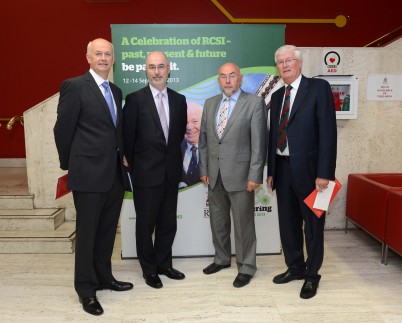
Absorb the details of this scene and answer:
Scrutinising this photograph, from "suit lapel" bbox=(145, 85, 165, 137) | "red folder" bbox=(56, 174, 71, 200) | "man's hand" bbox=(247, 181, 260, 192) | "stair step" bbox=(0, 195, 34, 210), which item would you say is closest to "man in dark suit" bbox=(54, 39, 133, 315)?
"red folder" bbox=(56, 174, 71, 200)

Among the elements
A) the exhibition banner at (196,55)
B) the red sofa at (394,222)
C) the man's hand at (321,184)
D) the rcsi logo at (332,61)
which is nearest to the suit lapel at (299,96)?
the man's hand at (321,184)

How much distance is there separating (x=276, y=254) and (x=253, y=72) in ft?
6.14

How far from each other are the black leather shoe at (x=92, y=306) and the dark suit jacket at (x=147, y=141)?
0.93 metres

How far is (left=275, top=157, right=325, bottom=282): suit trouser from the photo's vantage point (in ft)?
9.62

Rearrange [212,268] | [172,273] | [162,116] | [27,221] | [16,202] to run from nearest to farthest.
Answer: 1. [162,116]
2. [172,273]
3. [212,268]
4. [27,221]
5. [16,202]

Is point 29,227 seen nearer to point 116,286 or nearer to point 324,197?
point 116,286

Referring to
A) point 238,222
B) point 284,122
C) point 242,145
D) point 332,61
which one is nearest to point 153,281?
point 238,222

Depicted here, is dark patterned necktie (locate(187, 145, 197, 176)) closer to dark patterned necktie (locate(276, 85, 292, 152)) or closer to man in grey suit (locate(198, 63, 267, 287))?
man in grey suit (locate(198, 63, 267, 287))

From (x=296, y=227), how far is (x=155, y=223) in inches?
47.5

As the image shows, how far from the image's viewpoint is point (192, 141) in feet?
11.8

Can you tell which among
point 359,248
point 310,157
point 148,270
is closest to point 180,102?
point 310,157

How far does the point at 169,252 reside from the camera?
10.8ft

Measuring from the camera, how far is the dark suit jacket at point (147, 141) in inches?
116

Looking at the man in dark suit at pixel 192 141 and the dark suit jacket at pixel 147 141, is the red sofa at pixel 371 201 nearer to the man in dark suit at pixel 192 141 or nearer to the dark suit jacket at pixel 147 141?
the man in dark suit at pixel 192 141
